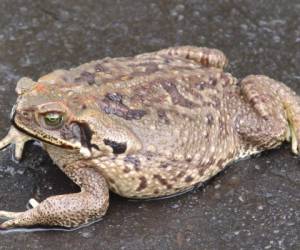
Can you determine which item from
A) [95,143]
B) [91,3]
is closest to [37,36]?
[91,3]

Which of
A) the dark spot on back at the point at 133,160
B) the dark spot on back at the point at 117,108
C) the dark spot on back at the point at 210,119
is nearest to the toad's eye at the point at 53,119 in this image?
the dark spot on back at the point at 117,108

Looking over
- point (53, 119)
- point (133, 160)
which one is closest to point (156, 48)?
point (133, 160)

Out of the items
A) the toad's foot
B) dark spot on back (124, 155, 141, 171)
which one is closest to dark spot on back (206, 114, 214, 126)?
dark spot on back (124, 155, 141, 171)

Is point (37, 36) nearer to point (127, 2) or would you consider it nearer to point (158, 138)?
point (127, 2)

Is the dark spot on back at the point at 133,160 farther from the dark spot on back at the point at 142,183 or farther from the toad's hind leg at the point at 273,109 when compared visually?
the toad's hind leg at the point at 273,109

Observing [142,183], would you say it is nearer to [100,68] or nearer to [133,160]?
[133,160]
